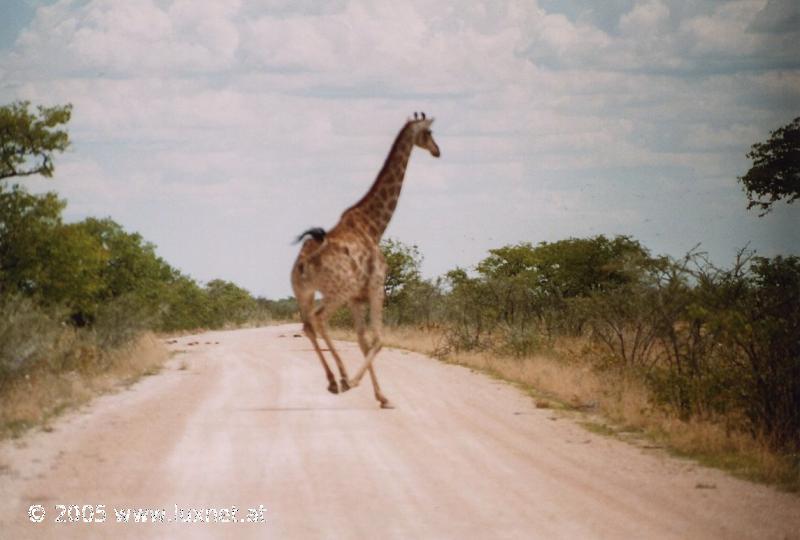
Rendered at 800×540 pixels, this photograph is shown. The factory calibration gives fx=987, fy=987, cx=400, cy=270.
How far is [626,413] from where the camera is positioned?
1212 centimetres

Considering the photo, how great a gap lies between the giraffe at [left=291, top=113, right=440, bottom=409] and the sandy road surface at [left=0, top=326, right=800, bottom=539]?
789mm

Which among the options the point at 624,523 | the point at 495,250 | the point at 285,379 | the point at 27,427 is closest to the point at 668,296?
the point at 285,379

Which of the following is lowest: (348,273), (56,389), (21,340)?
(56,389)

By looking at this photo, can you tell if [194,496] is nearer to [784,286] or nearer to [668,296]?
[784,286]

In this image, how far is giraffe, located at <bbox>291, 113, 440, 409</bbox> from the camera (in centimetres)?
1270

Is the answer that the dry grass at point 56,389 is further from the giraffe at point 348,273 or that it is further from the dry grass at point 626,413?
the dry grass at point 626,413

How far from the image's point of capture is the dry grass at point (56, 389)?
1092cm

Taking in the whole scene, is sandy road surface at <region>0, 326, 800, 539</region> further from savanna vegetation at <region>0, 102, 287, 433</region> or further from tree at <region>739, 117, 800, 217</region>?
tree at <region>739, 117, 800, 217</region>

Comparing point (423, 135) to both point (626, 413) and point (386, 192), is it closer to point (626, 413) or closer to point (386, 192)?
point (386, 192)

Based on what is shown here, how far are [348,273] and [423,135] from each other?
8.19 ft

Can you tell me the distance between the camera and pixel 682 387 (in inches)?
473

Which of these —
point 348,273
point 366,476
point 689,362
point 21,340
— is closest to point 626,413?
point 689,362

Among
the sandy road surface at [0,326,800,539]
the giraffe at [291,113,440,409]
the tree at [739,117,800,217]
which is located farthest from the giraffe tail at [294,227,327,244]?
the tree at [739,117,800,217]

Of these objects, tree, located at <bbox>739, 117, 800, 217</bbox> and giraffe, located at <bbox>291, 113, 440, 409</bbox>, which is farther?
tree, located at <bbox>739, 117, 800, 217</bbox>
